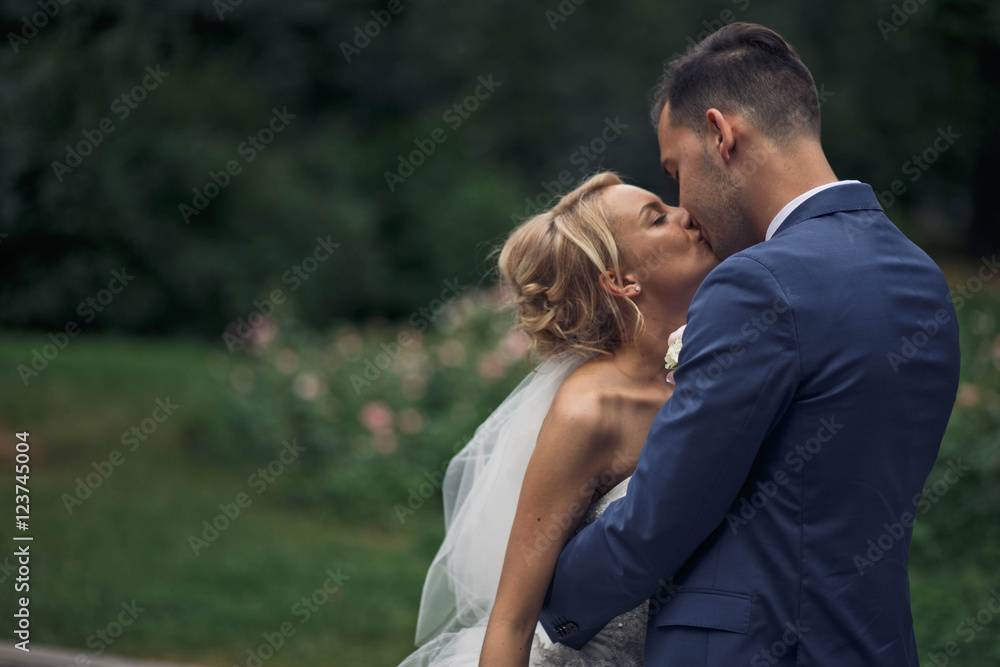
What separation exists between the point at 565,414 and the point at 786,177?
2.50ft

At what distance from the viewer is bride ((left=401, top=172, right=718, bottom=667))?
82.7 inches

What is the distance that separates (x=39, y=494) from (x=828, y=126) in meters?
24.4

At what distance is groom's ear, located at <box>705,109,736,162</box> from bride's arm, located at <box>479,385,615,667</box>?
69 centimetres

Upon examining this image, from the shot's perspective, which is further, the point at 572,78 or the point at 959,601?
the point at 572,78

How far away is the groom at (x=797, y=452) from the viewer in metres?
1.58

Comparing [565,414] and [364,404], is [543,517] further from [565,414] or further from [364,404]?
[364,404]

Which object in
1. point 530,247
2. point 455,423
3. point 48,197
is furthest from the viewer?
point 455,423

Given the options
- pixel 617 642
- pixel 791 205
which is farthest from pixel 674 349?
pixel 617 642

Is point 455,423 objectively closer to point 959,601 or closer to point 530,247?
point 959,601

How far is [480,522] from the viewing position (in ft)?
8.69

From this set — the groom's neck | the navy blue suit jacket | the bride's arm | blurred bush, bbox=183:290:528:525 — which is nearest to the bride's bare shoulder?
the bride's arm

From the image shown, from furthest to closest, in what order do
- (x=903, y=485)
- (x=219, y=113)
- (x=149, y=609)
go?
1. (x=219, y=113)
2. (x=149, y=609)
3. (x=903, y=485)

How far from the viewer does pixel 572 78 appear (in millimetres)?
24781

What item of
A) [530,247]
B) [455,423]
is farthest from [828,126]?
[530,247]
